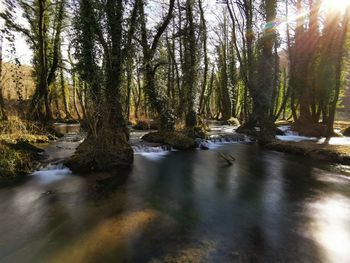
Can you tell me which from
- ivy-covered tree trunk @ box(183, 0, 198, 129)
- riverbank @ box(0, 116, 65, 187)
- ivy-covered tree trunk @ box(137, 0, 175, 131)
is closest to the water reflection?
riverbank @ box(0, 116, 65, 187)

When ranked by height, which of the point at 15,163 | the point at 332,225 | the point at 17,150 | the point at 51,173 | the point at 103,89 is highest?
the point at 103,89

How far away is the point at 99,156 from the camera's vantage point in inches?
420

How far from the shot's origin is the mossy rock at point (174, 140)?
52.6 feet

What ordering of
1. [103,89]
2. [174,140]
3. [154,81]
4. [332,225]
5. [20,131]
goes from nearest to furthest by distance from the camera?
[332,225]
[103,89]
[20,131]
[174,140]
[154,81]

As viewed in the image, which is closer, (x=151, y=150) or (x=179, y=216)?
(x=179, y=216)

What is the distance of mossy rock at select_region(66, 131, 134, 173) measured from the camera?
10453mm

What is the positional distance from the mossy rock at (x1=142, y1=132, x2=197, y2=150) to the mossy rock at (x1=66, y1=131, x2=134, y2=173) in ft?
16.3

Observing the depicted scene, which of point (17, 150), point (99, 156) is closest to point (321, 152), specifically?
point (99, 156)

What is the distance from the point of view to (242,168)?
11.8 metres

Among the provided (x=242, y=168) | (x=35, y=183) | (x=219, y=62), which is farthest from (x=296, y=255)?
(x=219, y=62)

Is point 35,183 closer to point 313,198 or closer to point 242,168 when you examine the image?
point 242,168

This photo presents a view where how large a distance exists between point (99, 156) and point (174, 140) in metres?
6.38

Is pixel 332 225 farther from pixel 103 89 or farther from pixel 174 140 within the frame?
pixel 174 140

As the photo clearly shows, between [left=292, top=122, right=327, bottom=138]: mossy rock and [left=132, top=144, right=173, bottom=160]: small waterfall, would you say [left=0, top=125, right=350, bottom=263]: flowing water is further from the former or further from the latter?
[left=292, top=122, right=327, bottom=138]: mossy rock
